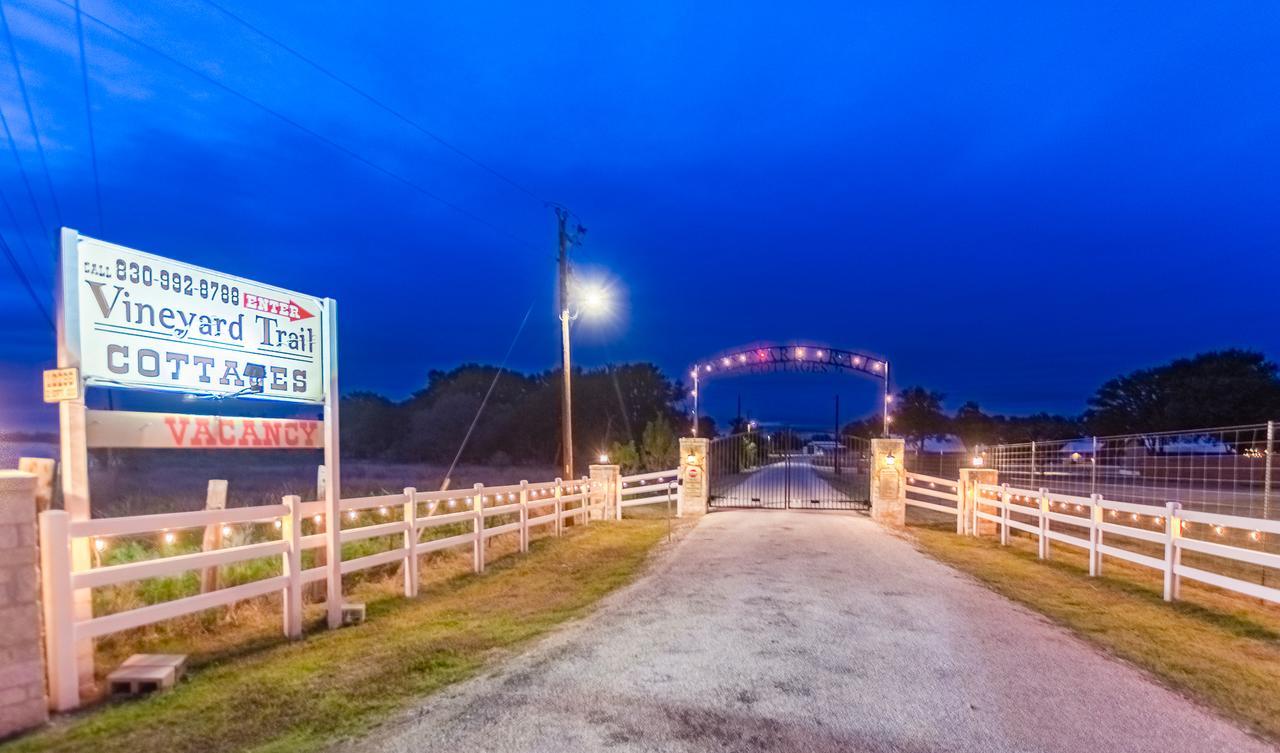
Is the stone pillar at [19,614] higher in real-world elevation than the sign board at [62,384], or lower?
lower

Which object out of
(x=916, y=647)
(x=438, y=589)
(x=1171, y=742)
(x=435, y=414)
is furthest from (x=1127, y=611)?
(x=435, y=414)

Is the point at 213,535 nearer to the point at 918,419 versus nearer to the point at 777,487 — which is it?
the point at 777,487

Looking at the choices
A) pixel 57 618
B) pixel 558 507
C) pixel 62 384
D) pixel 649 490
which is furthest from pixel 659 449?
pixel 57 618

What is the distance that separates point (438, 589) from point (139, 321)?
4.54 meters

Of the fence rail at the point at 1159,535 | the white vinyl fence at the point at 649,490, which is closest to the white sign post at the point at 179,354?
the fence rail at the point at 1159,535

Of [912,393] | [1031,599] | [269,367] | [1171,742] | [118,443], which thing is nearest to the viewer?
[1171,742]

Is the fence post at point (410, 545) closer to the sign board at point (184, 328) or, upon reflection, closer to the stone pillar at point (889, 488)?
the sign board at point (184, 328)

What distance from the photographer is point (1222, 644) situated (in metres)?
7.00

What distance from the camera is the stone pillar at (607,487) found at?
61.1 ft

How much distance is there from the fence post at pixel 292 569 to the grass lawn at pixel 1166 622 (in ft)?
21.8

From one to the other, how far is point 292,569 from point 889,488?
14672 mm

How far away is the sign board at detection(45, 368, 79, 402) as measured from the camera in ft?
18.0

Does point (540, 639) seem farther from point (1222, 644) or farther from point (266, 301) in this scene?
point (1222, 644)

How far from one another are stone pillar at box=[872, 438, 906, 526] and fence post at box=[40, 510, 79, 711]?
16212 mm
